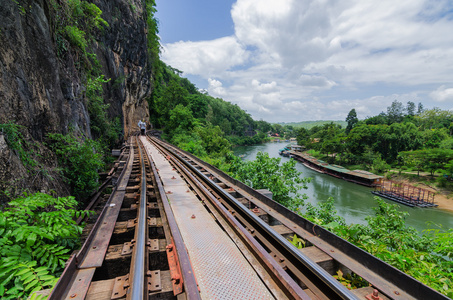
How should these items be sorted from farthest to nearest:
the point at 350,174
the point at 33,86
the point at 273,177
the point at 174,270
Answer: the point at 350,174
the point at 273,177
the point at 33,86
the point at 174,270

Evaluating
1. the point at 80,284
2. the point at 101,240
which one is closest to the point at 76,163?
the point at 101,240

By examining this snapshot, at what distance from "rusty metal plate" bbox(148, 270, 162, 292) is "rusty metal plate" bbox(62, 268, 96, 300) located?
0.51m

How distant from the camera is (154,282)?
189 cm

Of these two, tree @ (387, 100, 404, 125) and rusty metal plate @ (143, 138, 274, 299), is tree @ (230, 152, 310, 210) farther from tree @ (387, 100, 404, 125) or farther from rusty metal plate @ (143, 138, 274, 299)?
tree @ (387, 100, 404, 125)

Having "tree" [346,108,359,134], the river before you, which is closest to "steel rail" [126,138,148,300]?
the river

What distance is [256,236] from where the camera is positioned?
9.09 ft

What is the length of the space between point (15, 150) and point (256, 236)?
380cm

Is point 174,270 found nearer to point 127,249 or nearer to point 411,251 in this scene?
point 127,249

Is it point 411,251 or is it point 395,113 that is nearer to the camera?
point 411,251

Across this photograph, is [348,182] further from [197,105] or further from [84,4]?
[84,4]

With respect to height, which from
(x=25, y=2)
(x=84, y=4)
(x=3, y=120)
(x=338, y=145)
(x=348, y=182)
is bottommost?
(x=348, y=182)

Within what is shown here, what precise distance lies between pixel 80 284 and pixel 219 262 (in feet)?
4.44

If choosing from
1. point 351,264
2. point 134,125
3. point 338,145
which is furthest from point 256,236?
point 338,145

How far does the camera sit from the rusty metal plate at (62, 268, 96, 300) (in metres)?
1.62
